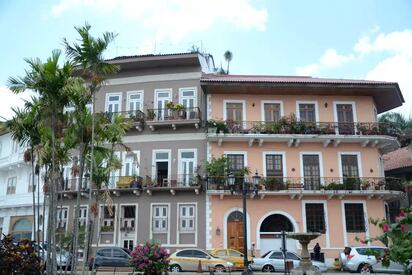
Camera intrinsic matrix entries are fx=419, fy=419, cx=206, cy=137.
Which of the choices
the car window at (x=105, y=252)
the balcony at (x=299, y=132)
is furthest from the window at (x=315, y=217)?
the car window at (x=105, y=252)

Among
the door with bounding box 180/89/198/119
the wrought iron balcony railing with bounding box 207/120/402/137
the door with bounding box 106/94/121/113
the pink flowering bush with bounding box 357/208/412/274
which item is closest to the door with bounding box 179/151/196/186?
the wrought iron balcony railing with bounding box 207/120/402/137

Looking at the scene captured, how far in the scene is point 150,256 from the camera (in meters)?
13.6

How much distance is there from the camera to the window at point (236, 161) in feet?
86.2

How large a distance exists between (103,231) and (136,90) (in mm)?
9538

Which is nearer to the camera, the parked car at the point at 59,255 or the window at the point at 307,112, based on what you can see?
the parked car at the point at 59,255

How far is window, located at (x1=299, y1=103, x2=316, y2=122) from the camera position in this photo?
2750 centimetres

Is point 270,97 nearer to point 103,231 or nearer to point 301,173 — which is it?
point 301,173

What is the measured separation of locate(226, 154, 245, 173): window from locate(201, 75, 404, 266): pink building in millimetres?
63

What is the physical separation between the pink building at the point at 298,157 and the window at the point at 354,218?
0.20ft

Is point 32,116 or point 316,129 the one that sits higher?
point 316,129

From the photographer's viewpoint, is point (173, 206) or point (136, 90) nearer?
point (173, 206)

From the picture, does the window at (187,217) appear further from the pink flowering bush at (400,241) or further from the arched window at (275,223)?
the pink flowering bush at (400,241)

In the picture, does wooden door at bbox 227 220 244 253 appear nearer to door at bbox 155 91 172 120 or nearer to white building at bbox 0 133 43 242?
door at bbox 155 91 172 120

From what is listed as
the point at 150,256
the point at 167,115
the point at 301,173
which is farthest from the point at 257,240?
the point at 150,256
